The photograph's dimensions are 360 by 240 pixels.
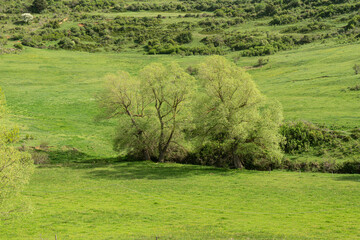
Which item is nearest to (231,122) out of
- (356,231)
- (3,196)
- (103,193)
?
(103,193)

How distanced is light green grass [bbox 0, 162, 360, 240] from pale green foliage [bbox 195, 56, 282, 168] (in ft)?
11.7

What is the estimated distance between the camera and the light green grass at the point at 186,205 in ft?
92.3

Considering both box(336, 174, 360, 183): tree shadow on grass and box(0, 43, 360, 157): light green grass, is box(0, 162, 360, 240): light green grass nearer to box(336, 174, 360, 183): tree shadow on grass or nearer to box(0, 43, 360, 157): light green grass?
box(336, 174, 360, 183): tree shadow on grass

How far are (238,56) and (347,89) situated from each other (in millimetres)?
53766

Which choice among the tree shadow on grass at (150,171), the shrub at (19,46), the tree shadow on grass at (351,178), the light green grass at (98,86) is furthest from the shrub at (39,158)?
the shrub at (19,46)

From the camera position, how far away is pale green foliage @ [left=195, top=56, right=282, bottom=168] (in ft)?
159

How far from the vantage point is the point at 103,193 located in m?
39.8

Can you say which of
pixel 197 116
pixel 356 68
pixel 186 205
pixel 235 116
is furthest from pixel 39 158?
pixel 356 68

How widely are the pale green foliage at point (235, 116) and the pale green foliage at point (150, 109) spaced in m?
3.09

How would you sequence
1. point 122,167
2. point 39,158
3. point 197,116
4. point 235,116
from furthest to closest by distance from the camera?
point 39,158
point 122,167
point 197,116
point 235,116

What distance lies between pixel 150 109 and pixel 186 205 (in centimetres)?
2379

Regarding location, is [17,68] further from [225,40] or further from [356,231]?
[356,231]

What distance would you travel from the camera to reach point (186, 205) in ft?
117

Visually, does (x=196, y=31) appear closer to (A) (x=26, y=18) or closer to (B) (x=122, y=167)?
(A) (x=26, y=18)
